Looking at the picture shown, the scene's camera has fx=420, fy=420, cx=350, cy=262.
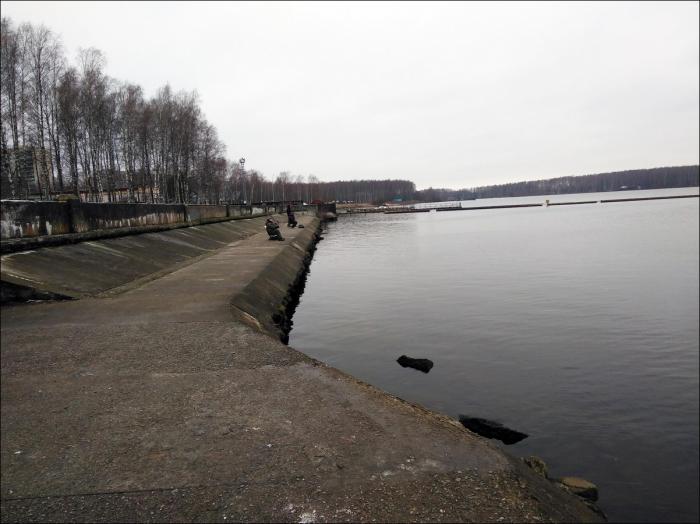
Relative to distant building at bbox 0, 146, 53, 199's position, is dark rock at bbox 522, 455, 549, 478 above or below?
below

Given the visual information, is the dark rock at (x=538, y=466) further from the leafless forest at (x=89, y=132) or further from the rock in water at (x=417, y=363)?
the leafless forest at (x=89, y=132)

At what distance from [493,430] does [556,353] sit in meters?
4.83

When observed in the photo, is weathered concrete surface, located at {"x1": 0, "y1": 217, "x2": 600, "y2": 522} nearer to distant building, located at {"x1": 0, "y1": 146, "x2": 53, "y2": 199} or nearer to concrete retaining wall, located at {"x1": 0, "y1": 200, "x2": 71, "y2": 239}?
concrete retaining wall, located at {"x1": 0, "y1": 200, "x2": 71, "y2": 239}

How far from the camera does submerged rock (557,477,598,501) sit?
5.21 metres

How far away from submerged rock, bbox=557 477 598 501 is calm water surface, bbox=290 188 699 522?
311 millimetres

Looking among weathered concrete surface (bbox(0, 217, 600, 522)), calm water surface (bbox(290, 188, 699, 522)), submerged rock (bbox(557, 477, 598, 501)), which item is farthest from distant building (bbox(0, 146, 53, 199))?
submerged rock (bbox(557, 477, 598, 501))

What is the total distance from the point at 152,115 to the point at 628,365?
52.6 meters

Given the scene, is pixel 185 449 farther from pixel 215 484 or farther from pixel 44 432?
pixel 44 432

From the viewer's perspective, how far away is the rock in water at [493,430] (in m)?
6.83

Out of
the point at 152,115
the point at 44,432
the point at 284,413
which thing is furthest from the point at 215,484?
the point at 152,115

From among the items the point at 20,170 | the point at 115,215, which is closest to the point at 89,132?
the point at 20,170

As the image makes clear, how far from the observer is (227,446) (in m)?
3.56

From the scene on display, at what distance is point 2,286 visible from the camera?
842cm

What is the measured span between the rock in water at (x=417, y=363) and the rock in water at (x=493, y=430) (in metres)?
2.45
